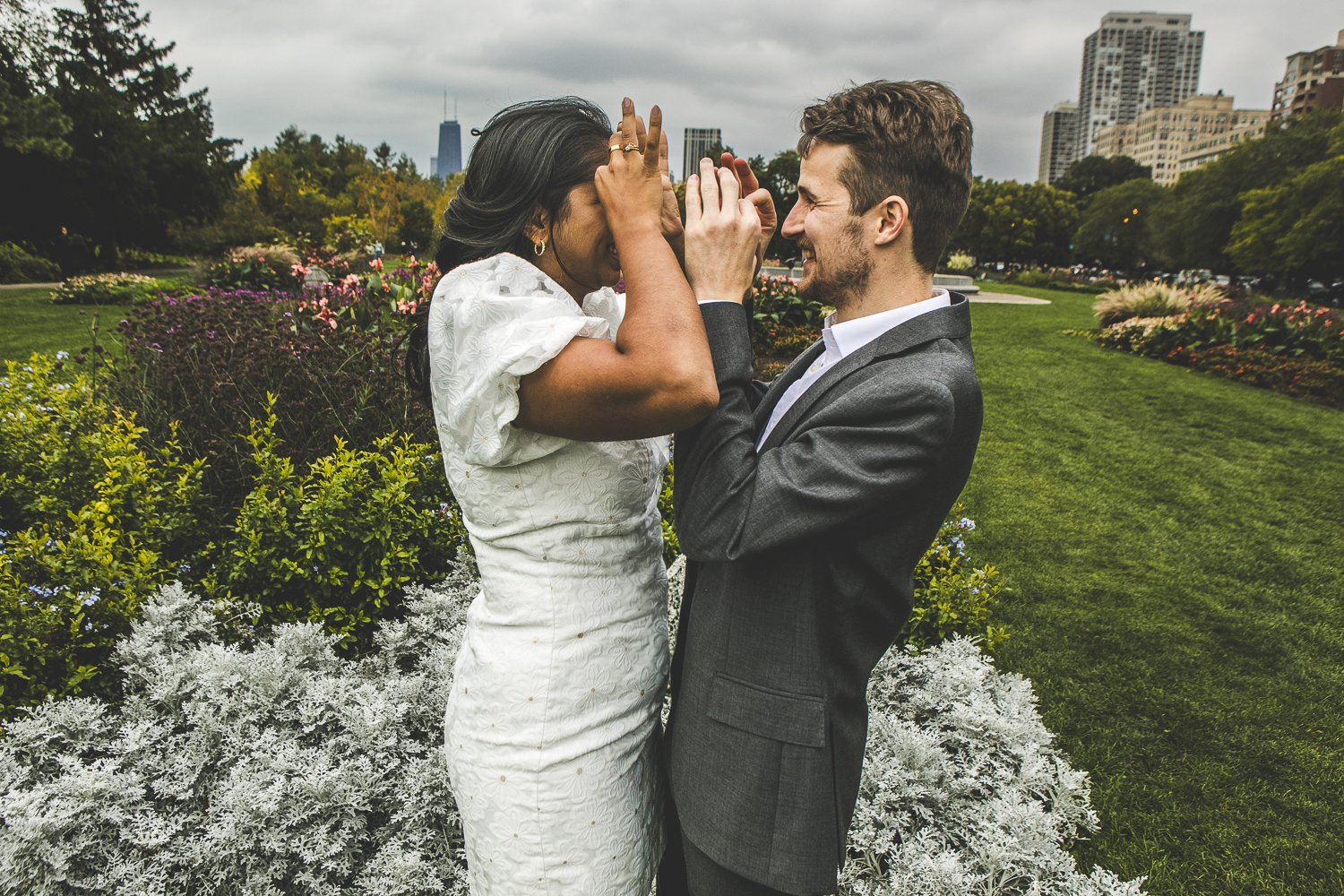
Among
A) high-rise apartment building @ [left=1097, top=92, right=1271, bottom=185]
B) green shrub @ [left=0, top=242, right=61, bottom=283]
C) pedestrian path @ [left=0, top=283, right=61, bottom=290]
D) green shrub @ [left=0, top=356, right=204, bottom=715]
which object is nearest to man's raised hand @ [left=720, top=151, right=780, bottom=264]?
green shrub @ [left=0, top=356, right=204, bottom=715]

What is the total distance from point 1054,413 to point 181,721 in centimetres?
997

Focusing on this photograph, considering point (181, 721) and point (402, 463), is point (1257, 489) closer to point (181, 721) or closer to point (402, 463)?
point (402, 463)

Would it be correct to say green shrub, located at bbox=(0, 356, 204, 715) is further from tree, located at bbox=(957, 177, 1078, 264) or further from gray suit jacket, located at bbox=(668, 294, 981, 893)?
tree, located at bbox=(957, 177, 1078, 264)

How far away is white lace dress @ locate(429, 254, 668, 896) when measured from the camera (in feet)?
4.79

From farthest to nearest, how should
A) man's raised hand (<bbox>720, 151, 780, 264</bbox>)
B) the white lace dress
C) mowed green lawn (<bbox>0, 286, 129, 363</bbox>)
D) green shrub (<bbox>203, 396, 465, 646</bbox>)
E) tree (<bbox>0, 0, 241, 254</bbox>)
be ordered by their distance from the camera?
tree (<bbox>0, 0, 241, 254</bbox>) < mowed green lawn (<bbox>0, 286, 129, 363</bbox>) < green shrub (<bbox>203, 396, 465, 646</bbox>) < man's raised hand (<bbox>720, 151, 780, 264</bbox>) < the white lace dress

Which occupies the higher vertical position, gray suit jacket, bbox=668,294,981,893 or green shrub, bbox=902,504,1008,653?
gray suit jacket, bbox=668,294,981,893

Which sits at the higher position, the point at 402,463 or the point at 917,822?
the point at 402,463

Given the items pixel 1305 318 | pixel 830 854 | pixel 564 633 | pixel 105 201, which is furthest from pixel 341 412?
pixel 105 201

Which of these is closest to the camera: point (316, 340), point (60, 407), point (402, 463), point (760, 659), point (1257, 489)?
point (760, 659)

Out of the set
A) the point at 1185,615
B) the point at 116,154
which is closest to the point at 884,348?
the point at 1185,615

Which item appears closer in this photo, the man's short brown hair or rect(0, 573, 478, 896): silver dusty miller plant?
the man's short brown hair

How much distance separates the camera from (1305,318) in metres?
12.6

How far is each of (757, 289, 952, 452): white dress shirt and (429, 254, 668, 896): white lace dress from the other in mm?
324

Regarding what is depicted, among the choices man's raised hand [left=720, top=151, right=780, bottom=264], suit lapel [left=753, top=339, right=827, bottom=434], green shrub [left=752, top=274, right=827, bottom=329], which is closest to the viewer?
man's raised hand [left=720, top=151, right=780, bottom=264]
